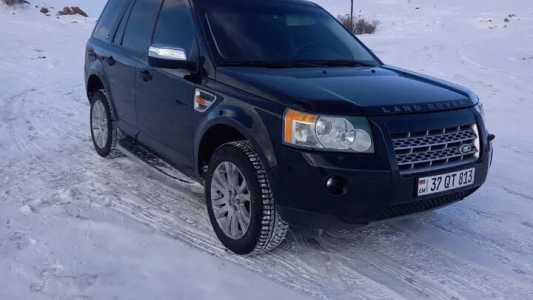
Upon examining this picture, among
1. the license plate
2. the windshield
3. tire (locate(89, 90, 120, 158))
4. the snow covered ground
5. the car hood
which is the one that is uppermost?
the windshield

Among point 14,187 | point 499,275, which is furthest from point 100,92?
point 499,275

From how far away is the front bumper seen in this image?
3035mm

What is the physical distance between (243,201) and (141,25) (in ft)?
7.26

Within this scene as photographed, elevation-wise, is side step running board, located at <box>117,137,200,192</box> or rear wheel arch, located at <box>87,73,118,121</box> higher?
rear wheel arch, located at <box>87,73,118,121</box>

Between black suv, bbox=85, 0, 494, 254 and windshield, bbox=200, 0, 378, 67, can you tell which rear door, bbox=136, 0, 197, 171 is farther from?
windshield, bbox=200, 0, 378, 67

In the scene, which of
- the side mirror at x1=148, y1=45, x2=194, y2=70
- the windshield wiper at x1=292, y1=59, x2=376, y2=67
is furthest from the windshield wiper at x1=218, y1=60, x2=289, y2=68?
the side mirror at x1=148, y1=45, x2=194, y2=70

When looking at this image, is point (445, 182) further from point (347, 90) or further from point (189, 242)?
point (189, 242)

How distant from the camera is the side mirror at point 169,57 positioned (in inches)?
147

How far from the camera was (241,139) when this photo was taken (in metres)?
3.61

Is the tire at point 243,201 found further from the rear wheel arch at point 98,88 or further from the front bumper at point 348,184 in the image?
the rear wheel arch at point 98,88

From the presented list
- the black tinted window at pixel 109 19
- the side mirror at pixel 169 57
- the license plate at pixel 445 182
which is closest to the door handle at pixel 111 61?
the black tinted window at pixel 109 19

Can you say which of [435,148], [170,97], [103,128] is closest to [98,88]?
[103,128]

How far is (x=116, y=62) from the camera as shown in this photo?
5129 millimetres

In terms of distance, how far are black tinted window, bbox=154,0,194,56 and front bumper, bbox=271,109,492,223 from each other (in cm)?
142
